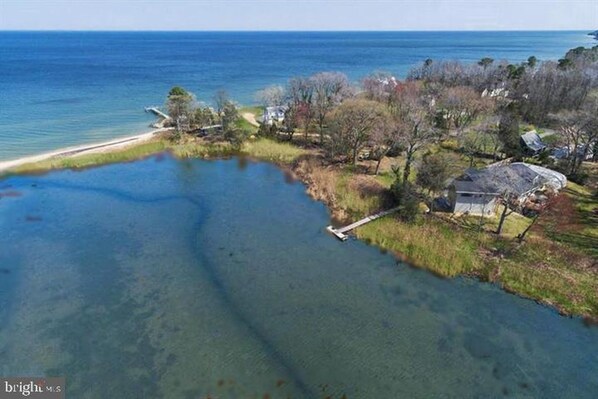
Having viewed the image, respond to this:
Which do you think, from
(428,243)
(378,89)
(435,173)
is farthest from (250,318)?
(378,89)

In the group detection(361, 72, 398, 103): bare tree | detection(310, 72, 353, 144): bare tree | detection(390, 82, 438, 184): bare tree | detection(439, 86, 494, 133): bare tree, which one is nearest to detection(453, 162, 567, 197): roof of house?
detection(390, 82, 438, 184): bare tree

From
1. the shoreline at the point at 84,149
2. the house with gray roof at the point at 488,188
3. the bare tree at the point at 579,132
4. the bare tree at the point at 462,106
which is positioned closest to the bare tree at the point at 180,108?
the shoreline at the point at 84,149

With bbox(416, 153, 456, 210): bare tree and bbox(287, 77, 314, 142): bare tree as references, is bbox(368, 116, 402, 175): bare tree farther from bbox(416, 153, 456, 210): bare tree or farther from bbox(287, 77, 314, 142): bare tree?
bbox(287, 77, 314, 142): bare tree

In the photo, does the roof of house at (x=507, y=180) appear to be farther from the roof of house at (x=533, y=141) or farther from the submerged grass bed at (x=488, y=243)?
the roof of house at (x=533, y=141)

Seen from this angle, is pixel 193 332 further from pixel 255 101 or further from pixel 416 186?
pixel 255 101

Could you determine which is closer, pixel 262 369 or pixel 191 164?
pixel 262 369

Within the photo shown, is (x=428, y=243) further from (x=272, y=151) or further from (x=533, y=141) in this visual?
(x=533, y=141)

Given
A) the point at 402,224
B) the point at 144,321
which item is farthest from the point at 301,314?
the point at 402,224
